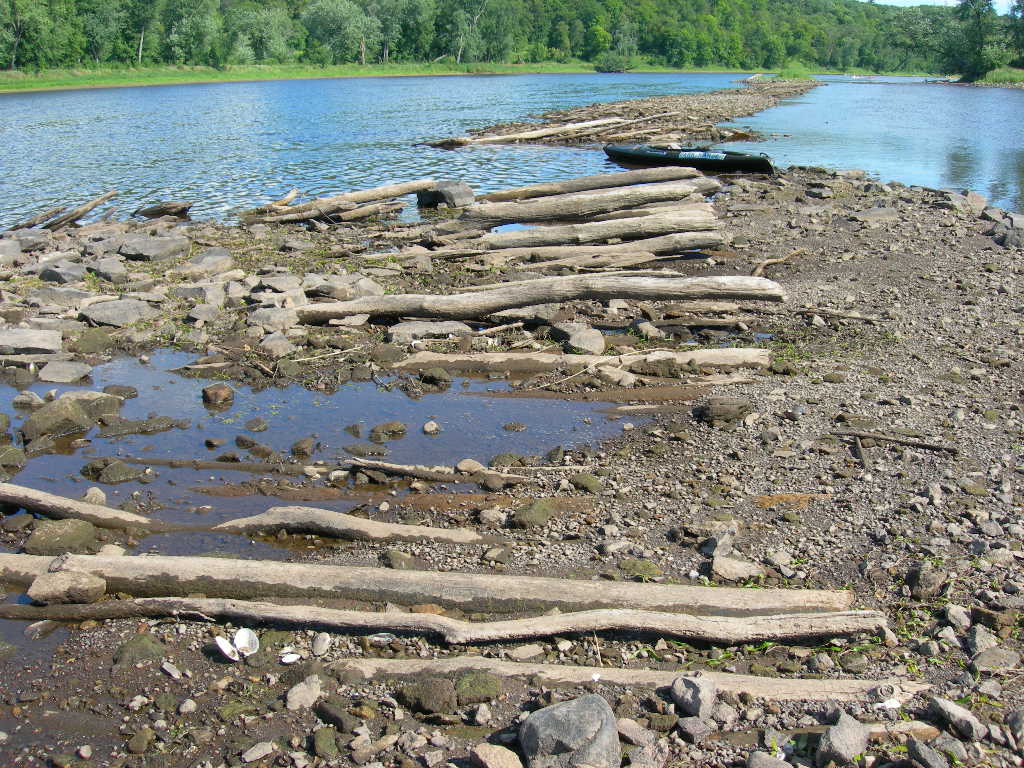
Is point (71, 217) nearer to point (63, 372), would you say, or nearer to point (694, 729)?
point (63, 372)

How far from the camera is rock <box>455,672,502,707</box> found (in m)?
4.71

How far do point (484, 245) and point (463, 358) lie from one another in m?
6.00

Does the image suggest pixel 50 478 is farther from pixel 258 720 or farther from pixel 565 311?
pixel 565 311

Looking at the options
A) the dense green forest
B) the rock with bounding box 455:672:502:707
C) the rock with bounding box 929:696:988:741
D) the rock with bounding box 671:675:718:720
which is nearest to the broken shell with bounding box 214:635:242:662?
the rock with bounding box 455:672:502:707

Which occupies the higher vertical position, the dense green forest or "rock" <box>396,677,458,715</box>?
the dense green forest

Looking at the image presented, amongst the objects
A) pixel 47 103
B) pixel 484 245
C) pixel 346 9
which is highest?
pixel 346 9

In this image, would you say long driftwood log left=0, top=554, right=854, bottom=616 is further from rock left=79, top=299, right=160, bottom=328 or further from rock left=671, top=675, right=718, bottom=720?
rock left=79, top=299, right=160, bottom=328

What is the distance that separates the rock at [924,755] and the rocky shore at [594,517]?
0.01 m

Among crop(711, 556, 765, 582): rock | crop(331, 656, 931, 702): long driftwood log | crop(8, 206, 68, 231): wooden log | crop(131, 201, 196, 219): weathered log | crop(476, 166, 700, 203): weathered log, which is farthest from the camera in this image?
crop(131, 201, 196, 219): weathered log

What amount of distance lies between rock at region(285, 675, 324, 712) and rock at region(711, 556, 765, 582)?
2894 millimetres

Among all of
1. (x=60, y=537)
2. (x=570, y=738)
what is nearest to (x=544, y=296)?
(x=60, y=537)

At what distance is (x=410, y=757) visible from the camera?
14.3 ft

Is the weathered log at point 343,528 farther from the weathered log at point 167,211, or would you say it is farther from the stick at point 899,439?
the weathered log at point 167,211

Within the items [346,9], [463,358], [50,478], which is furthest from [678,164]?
[346,9]
